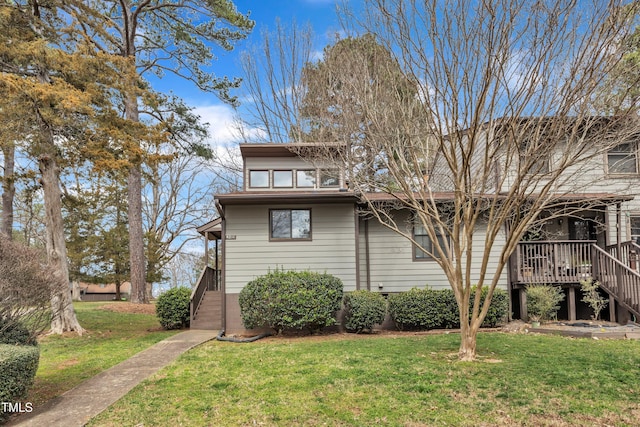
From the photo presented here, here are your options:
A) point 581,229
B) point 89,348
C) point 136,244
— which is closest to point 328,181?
point 89,348

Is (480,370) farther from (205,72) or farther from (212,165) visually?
(212,165)

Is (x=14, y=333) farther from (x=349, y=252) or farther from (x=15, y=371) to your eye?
(x=349, y=252)

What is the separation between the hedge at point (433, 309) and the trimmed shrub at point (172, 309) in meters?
→ 5.85

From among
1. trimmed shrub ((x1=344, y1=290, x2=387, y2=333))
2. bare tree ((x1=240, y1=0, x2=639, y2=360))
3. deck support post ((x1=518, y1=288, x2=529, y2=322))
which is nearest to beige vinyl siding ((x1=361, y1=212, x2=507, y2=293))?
deck support post ((x1=518, y1=288, x2=529, y2=322))

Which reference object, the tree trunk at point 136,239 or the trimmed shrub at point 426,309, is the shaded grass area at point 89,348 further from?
the trimmed shrub at point 426,309

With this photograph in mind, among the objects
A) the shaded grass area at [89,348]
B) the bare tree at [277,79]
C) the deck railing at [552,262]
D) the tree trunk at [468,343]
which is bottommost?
the shaded grass area at [89,348]

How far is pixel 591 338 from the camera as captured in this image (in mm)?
9211

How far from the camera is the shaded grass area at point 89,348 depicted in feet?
20.8

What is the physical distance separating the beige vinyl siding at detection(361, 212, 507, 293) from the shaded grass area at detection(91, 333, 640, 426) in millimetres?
3792

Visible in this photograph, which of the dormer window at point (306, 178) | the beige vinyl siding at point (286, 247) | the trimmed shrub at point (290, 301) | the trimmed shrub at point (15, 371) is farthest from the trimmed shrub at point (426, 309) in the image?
the trimmed shrub at point (15, 371)

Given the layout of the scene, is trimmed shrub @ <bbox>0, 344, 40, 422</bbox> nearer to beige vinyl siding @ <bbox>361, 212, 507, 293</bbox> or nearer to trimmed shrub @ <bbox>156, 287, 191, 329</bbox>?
trimmed shrub @ <bbox>156, 287, 191, 329</bbox>

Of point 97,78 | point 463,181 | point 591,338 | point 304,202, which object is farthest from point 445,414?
point 97,78

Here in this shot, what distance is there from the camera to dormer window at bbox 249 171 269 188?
12992 mm

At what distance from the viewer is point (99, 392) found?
580 centimetres
